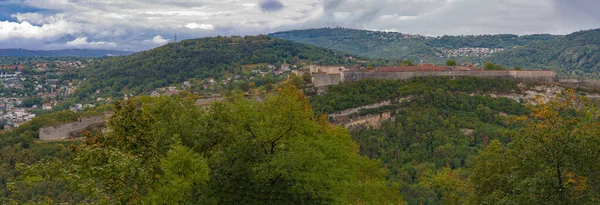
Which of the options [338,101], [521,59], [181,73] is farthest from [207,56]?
[521,59]

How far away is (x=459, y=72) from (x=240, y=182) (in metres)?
45.5

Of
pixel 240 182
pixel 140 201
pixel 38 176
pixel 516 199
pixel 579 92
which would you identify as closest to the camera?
pixel 38 176

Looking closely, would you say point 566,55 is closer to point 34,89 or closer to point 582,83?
point 582,83

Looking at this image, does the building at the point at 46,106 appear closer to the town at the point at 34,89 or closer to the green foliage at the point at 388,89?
the town at the point at 34,89

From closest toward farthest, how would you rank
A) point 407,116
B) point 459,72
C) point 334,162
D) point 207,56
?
1. point 334,162
2. point 407,116
3. point 459,72
4. point 207,56

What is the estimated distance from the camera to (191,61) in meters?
97.6

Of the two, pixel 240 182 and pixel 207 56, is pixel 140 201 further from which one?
pixel 207 56

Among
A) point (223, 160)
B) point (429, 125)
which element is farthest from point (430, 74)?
point (223, 160)

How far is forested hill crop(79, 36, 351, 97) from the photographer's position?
294 ft

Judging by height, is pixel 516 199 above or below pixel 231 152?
below

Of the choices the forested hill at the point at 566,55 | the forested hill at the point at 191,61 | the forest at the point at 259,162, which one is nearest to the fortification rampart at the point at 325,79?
the forest at the point at 259,162

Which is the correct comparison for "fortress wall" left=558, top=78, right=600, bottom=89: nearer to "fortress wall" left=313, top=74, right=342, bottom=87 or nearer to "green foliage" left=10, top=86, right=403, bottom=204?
"fortress wall" left=313, top=74, right=342, bottom=87

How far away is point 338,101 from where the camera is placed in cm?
4519

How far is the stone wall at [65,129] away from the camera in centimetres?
3553
